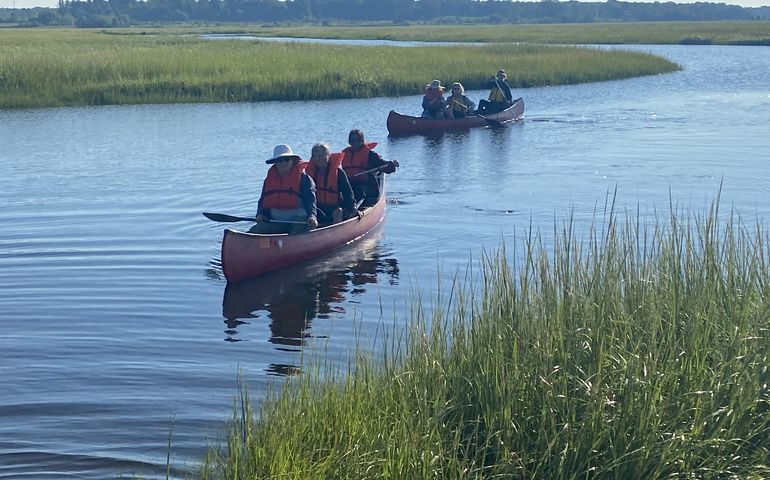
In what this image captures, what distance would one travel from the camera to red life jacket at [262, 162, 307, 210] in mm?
13312

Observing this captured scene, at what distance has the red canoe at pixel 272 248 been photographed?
12.5 meters

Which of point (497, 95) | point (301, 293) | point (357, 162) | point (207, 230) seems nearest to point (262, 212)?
point (301, 293)

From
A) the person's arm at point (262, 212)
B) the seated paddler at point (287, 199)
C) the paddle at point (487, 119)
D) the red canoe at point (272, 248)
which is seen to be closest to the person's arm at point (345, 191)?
the red canoe at point (272, 248)

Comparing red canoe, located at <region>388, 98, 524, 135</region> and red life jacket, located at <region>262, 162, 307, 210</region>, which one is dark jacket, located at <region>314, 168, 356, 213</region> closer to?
red life jacket, located at <region>262, 162, 307, 210</region>

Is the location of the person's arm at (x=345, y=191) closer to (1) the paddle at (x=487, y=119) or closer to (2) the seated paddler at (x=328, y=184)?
(2) the seated paddler at (x=328, y=184)

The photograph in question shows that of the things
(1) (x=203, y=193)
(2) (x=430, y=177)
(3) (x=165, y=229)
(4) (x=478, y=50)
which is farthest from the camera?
(4) (x=478, y=50)

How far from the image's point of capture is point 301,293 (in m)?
12.7

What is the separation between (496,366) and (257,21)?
180026 mm

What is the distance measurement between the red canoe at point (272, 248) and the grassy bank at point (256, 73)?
20.4m

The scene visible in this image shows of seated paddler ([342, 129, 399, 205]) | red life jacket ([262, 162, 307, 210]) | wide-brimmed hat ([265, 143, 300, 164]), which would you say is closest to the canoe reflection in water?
red life jacket ([262, 162, 307, 210])

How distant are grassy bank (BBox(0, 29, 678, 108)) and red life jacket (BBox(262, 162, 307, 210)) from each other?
67.7 feet

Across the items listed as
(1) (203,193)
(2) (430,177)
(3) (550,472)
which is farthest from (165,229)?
(3) (550,472)

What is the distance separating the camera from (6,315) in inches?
454

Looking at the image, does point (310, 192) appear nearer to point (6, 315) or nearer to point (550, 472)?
point (6, 315)
